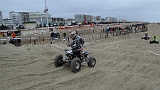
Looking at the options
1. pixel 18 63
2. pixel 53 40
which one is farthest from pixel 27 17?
pixel 18 63

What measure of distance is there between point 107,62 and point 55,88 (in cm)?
445

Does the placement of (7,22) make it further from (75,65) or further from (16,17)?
(75,65)

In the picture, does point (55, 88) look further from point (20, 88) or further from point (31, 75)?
point (31, 75)

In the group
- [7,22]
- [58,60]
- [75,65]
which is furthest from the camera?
[7,22]

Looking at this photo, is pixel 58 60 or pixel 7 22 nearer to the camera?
pixel 58 60

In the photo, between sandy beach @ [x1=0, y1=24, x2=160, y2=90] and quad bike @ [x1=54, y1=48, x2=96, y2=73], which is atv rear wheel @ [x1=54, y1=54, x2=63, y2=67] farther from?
sandy beach @ [x1=0, y1=24, x2=160, y2=90]

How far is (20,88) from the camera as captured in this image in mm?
5586

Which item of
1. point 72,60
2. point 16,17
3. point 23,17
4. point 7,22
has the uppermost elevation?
point 23,17

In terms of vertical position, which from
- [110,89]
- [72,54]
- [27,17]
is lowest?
[110,89]

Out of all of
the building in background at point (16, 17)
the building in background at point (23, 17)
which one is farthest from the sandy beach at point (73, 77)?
the building in background at point (16, 17)

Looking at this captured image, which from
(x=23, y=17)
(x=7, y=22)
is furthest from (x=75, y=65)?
(x=23, y=17)

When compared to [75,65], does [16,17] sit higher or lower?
higher

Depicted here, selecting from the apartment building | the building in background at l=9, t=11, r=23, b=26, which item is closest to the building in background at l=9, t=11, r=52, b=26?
the building in background at l=9, t=11, r=23, b=26

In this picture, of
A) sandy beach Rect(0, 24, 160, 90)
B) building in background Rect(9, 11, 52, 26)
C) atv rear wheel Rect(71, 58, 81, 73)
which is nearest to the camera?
sandy beach Rect(0, 24, 160, 90)
